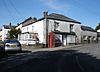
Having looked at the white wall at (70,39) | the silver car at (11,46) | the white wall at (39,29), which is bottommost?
the silver car at (11,46)

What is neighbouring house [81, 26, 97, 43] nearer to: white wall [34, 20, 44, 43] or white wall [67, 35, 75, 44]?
white wall [67, 35, 75, 44]

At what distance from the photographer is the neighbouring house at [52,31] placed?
4391 cm

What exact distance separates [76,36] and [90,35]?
9.32 m

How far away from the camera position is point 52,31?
44.6 metres

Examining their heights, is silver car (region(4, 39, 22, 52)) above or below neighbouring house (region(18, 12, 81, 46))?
below

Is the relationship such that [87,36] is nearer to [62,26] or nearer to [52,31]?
[62,26]

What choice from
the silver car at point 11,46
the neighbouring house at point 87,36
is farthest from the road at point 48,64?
the neighbouring house at point 87,36

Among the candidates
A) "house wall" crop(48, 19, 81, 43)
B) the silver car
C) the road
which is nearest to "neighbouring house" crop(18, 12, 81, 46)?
"house wall" crop(48, 19, 81, 43)

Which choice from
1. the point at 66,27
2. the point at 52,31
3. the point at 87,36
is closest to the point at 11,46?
the point at 52,31

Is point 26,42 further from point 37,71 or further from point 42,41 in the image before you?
point 37,71

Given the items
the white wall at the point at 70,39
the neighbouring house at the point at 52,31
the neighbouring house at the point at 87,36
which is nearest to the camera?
the neighbouring house at the point at 52,31

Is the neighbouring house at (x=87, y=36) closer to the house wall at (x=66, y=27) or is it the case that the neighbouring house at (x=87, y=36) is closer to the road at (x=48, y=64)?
the house wall at (x=66, y=27)

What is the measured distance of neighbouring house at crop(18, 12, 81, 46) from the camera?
43906mm

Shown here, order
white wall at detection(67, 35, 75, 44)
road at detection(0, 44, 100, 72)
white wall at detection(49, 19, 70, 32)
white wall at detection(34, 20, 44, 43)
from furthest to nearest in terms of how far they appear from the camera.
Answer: white wall at detection(67, 35, 75, 44), white wall at detection(49, 19, 70, 32), white wall at detection(34, 20, 44, 43), road at detection(0, 44, 100, 72)
